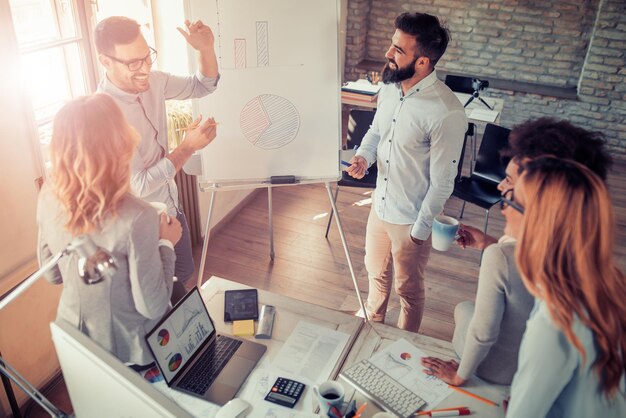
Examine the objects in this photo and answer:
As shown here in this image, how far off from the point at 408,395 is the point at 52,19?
2259 mm

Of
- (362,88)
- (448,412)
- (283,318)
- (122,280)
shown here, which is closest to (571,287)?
(448,412)

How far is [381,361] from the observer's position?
1662mm

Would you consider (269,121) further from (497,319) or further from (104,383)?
(104,383)

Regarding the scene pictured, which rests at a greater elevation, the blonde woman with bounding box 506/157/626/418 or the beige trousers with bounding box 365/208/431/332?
the blonde woman with bounding box 506/157/626/418

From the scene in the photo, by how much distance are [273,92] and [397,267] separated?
1.02 m

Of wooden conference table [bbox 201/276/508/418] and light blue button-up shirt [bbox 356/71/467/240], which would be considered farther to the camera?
light blue button-up shirt [bbox 356/71/467/240]

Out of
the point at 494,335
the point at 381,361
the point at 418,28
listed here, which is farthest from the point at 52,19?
the point at 494,335

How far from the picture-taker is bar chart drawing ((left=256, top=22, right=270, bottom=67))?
7.48ft

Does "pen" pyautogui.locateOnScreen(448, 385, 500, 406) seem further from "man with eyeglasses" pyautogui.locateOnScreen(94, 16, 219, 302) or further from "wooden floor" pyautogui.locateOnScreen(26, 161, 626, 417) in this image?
"wooden floor" pyautogui.locateOnScreen(26, 161, 626, 417)

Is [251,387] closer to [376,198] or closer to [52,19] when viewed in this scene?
[376,198]

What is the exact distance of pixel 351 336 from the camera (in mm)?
1787

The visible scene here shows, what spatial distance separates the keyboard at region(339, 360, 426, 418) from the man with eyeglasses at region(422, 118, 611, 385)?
5.5 inches

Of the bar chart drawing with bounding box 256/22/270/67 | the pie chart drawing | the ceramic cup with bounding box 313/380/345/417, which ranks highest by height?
the bar chart drawing with bounding box 256/22/270/67

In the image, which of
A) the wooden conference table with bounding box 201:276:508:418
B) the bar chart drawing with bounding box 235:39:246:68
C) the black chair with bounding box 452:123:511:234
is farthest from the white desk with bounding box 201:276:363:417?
the black chair with bounding box 452:123:511:234
